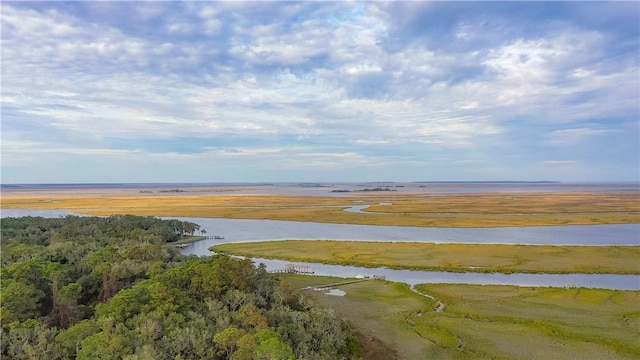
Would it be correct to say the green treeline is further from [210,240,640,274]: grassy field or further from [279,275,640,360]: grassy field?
[210,240,640,274]: grassy field

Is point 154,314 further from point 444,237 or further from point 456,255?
point 444,237

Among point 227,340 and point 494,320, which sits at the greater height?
point 227,340

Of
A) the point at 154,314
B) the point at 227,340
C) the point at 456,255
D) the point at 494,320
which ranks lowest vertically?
the point at 494,320

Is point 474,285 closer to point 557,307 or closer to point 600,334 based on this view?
point 557,307

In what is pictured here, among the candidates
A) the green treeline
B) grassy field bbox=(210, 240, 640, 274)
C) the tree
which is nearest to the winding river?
grassy field bbox=(210, 240, 640, 274)

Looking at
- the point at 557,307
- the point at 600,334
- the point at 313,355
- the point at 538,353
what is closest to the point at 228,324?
the point at 313,355

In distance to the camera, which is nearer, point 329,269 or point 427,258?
point 329,269

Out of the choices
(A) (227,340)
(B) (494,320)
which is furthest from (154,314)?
(B) (494,320)
